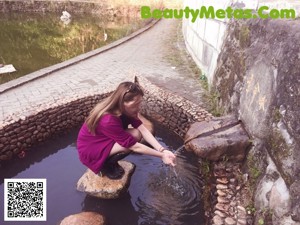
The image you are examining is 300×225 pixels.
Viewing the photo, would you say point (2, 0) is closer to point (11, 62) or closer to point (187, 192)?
point (11, 62)

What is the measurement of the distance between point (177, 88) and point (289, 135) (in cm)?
377

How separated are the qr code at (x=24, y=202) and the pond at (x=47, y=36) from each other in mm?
4649

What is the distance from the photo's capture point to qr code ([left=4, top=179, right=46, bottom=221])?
3594mm

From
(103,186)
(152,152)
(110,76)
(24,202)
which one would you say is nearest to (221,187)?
(152,152)

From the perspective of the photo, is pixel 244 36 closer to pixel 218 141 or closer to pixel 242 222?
pixel 218 141

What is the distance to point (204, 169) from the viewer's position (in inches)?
171

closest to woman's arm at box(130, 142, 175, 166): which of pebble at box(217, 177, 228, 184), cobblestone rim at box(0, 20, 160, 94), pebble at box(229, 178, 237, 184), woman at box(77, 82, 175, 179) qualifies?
woman at box(77, 82, 175, 179)

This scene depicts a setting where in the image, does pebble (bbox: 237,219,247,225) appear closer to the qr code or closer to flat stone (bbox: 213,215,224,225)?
flat stone (bbox: 213,215,224,225)

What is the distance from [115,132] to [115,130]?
25mm

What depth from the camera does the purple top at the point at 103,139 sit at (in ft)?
10.4

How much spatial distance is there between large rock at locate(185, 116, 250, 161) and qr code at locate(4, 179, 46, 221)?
78.2 inches

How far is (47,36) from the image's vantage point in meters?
13.5

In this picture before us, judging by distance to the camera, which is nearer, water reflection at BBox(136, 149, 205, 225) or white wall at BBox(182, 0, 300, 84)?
water reflection at BBox(136, 149, 205, 225)

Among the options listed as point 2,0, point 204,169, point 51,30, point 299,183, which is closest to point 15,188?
point 204,169
